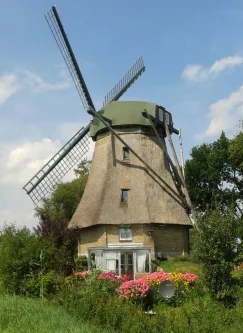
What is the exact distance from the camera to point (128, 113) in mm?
31328

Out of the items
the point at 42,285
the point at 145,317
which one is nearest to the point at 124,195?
the point at 42,285

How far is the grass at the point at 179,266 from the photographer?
26.3 metres

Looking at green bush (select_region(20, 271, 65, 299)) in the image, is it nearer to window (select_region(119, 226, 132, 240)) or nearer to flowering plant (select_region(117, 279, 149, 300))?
flowering plant (select_region(117, 279, 149, 300))

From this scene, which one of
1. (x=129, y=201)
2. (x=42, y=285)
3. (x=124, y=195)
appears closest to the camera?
(x=42, y=285)

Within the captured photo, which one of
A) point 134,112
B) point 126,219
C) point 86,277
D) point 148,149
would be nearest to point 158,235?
point 126,219

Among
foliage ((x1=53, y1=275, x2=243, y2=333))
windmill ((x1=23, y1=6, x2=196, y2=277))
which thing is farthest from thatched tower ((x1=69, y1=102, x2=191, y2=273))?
foliage ((x1=53, y1=275, x2=243, y2=333))

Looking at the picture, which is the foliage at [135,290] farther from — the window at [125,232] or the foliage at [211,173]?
the foliage at [211,173]

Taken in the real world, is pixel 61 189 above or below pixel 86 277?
above

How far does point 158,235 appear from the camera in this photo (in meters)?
29.7

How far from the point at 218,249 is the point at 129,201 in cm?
1239

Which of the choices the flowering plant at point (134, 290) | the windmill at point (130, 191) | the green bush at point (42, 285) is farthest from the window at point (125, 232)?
the green bush at point (42, 285)

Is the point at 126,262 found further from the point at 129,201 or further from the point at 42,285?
the point at 42,285

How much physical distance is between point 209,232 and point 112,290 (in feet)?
13.4

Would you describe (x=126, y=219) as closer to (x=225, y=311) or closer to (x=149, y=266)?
(x=149, y=266)
